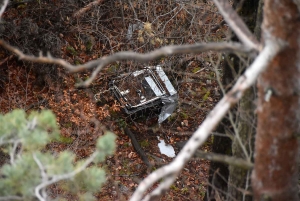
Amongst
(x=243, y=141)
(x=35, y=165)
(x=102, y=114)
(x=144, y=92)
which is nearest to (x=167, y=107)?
(x=144, y=92)

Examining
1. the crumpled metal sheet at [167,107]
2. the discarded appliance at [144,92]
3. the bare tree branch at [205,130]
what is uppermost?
the bare tree branch at [205,130]

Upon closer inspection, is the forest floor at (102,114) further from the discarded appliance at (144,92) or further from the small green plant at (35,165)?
the small green plant at (35,165)

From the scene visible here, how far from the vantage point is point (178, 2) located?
368 inches

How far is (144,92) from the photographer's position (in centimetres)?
960

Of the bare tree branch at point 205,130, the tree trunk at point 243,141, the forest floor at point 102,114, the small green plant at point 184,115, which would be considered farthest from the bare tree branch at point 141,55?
the small green plant at point 184,115

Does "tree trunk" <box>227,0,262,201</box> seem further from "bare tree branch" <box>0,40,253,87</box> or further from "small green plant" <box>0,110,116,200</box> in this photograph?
"small green plant" <box>0,110,116,200</box>

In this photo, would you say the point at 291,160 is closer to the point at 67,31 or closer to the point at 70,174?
the point at 70,174

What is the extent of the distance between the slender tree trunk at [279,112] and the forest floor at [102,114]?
4716 millimetres

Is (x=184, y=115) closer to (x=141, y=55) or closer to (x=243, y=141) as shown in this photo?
(x=243, y=141)

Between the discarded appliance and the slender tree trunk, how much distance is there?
5.75 m

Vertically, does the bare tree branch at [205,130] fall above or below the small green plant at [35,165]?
below

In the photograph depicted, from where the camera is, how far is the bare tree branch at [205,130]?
2.56 meters

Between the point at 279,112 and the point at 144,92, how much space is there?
251 inches

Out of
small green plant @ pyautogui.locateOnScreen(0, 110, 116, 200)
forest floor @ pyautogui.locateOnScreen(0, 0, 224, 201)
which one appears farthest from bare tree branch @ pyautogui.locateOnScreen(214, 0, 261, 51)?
forest floor @ pyautogui.locateOnScreen(0, 0, 224, 201)
